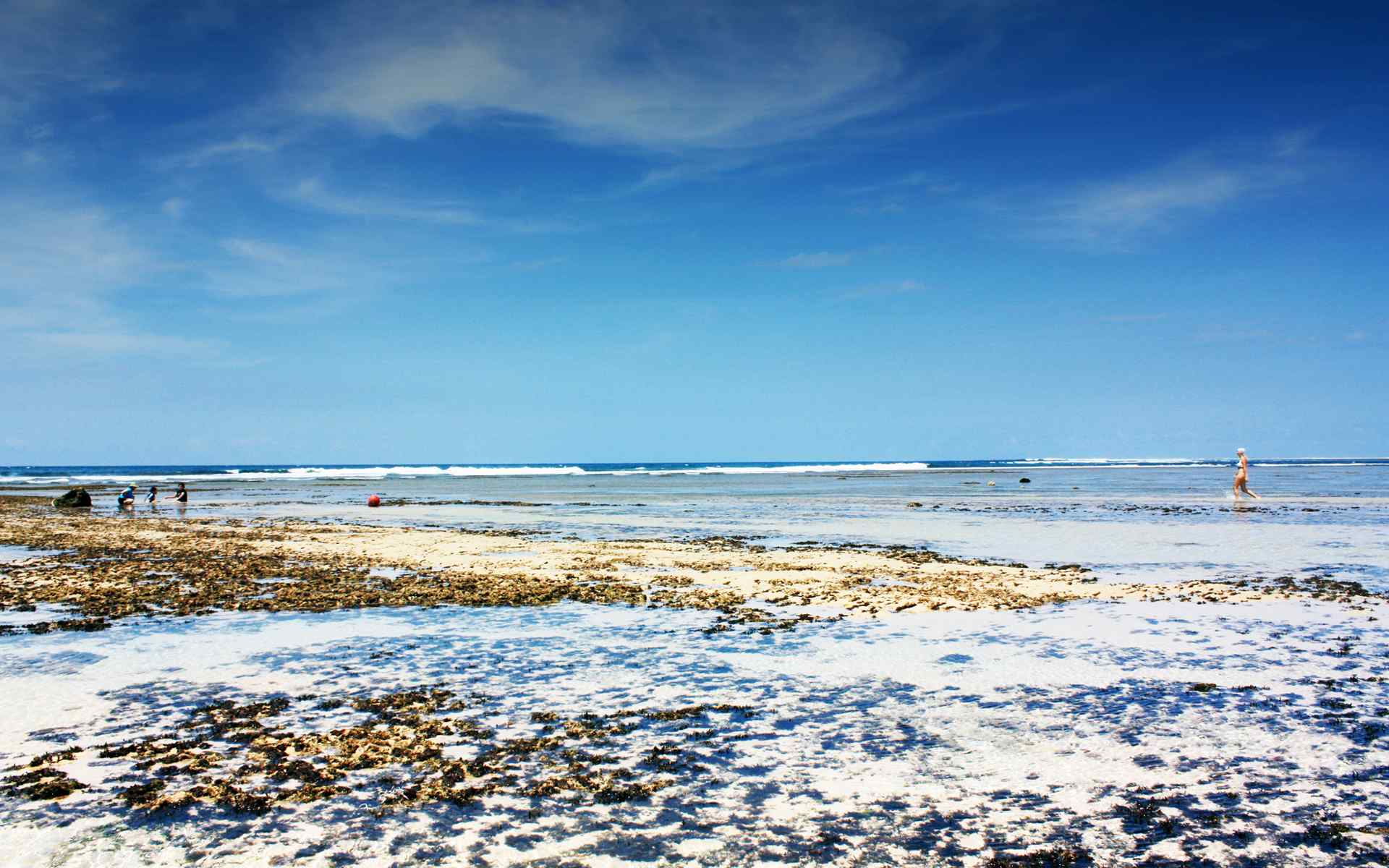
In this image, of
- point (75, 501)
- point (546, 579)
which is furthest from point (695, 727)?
point (75, 501)

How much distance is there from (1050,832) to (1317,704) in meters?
3.96

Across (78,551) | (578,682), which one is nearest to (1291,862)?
(578,682)

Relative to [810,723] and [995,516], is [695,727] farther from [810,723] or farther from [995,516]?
[995,516]

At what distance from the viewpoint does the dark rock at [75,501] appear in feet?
137

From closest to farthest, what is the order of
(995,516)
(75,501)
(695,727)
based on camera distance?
(695,727) → (995,516) → (75,501)

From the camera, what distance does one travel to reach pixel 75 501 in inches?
1660

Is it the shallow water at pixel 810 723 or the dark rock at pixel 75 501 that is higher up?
the dark rock at pixel 75 501

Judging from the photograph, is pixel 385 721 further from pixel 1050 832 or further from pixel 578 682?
pixel 1050 832

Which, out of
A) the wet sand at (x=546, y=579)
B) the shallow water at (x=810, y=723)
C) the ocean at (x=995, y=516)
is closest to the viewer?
the shallow water at (x=810, y=723)

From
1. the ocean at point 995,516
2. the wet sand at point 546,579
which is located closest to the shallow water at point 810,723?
the wet sand at point 546,579

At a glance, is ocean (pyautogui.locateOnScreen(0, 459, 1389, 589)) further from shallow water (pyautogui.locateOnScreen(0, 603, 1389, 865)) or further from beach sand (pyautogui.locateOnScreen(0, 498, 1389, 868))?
shallow water (pyautogui.locateOnScreen(0, 603, 1389, 865))

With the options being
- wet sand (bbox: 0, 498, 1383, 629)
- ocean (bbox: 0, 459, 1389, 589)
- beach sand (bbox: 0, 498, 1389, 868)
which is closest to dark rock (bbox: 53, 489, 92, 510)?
ocean (bbox: 0, 459, 1389, 589)

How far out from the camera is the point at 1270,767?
5.98m

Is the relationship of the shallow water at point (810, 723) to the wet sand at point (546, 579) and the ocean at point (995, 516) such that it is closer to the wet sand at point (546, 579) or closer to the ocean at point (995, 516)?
the wet sand at point (546, 579)
